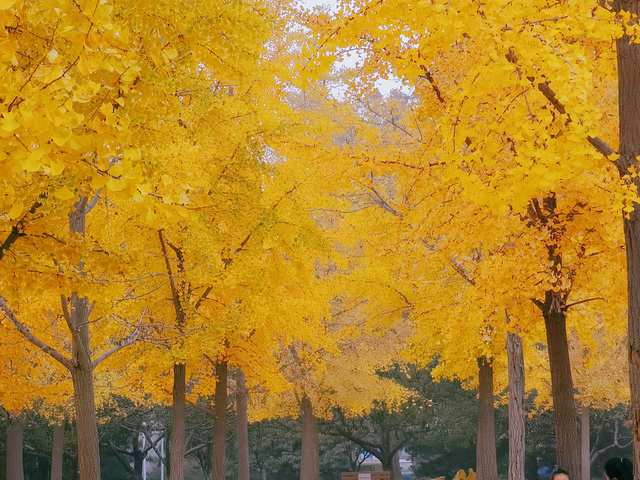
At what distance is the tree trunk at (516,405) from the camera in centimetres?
1180

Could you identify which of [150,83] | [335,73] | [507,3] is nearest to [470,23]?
[507,3]

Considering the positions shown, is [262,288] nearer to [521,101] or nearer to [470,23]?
[521,101]

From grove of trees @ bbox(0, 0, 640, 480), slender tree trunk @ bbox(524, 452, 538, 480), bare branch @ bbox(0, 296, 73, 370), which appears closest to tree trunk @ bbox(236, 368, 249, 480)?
grove of trees @ bbox(0, 0, 640, 480)

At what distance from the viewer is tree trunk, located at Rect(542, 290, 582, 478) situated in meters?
10.3

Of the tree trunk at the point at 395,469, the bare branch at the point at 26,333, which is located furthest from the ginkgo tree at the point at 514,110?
the tree trunk at the point at 395,469

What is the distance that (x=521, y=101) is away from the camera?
688 cm

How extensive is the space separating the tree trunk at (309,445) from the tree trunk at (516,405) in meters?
11.6

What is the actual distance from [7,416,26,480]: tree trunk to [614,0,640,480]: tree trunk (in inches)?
912

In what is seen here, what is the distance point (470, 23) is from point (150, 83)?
250 centimetres

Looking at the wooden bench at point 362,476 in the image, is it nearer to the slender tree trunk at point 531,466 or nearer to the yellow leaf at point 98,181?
the slender tree trunk at point 531,466

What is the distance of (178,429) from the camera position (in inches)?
553

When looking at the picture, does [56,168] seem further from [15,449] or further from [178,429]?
[15,449]

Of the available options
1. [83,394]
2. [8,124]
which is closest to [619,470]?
[8,124]

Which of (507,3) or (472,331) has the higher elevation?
(507,3)
